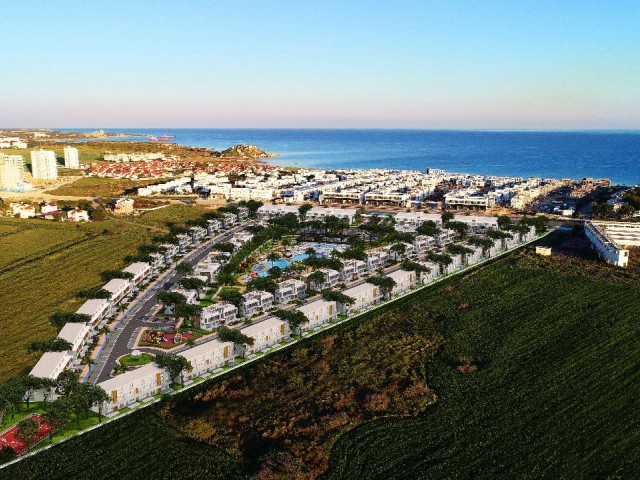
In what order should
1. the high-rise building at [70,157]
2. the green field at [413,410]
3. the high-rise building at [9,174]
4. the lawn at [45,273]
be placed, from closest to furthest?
the green field at [413,410], the lawn at [45,273], the high-rise building at [9,174], the high-rise building at [70,157]

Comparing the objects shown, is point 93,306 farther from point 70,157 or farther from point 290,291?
point 70,157

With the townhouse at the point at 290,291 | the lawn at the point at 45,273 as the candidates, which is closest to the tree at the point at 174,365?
the lawn at the point at 45,273

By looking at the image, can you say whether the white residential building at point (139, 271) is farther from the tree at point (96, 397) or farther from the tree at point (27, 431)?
the tree at point (27, 431)

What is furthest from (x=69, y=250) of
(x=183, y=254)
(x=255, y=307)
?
(x=255, y=307)

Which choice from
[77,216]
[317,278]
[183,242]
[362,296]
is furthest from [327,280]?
[77,216]

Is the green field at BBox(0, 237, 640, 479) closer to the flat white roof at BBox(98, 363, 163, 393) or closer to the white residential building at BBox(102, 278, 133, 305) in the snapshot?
the flat white roof at BBox(98, 363, 163, 393)
